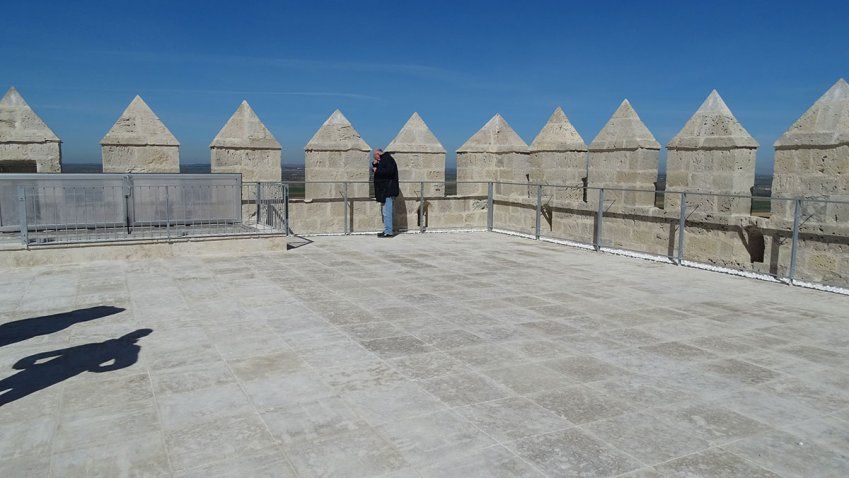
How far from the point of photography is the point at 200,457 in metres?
3.42

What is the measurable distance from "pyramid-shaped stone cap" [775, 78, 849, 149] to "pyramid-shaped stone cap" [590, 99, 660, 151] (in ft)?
8.19

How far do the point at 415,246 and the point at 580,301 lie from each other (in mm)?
4863

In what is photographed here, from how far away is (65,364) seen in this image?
15.9 feet

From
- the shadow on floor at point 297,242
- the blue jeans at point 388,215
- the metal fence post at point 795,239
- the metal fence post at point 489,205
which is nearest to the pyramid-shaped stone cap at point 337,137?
the blue jeans at point 388,215

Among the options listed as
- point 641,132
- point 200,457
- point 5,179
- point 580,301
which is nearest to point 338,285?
point 580,301

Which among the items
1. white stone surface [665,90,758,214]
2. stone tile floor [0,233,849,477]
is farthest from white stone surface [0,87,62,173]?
white stone surface [665,90,758,214]

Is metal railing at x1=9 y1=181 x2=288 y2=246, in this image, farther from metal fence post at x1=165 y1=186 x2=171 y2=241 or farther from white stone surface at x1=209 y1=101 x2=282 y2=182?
white stone surface at x1=209 y1=101 x2=282 y2=182

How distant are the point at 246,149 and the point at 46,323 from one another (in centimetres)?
636

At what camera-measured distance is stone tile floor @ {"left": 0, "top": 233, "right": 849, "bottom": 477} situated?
3.48 m

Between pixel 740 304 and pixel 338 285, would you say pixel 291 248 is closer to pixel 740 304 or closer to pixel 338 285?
pixel 338 285

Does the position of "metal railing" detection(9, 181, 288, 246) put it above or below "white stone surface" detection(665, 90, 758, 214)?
below

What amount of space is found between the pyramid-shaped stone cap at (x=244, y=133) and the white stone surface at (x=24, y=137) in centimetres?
269

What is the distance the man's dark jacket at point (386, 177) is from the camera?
12.5m

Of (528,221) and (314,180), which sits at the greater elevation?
(314,180)
